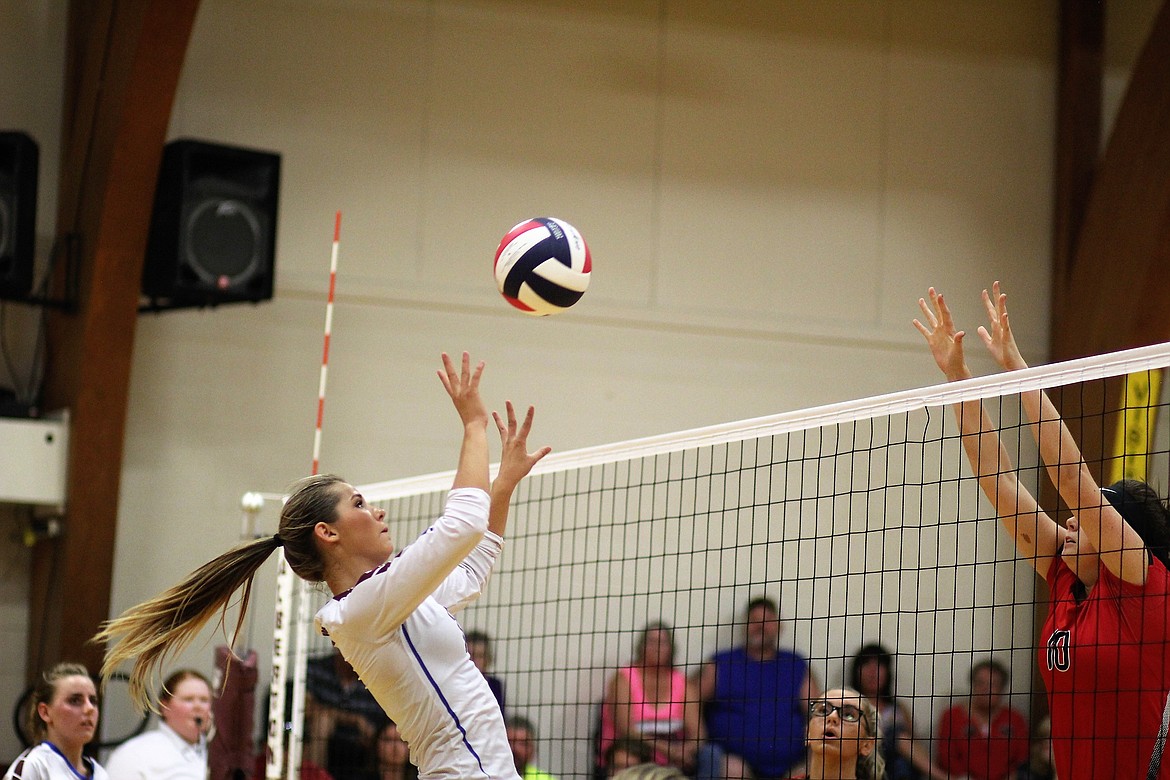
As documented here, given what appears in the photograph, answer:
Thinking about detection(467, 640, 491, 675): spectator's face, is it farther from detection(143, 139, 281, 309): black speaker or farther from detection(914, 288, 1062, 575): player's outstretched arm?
detection(914, 288, 1062, 575): player's outstretched arm

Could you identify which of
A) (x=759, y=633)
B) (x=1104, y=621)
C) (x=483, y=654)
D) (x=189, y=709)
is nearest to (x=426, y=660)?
(x=1104, y=621)

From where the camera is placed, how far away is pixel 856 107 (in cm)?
1001

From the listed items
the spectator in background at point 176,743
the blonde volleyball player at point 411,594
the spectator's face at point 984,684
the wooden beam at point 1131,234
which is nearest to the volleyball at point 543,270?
the blonde volleyball player at point 411,594

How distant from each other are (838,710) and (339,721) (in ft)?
12.2

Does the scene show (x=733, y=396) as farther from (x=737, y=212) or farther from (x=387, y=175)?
(x=387, y=175)

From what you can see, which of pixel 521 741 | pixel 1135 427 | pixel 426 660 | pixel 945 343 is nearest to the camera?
pixel 426 660

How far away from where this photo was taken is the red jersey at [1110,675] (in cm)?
348

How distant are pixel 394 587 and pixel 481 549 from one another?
20.2 inches

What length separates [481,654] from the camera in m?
7.78

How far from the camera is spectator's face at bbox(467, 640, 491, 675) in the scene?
7.64 metres

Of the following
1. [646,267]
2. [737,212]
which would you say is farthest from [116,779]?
[737,212]

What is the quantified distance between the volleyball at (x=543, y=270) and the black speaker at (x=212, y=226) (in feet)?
11.9

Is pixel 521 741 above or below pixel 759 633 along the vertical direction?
below

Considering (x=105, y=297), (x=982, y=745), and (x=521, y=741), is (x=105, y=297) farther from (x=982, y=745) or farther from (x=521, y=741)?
(x=982, y=745)
